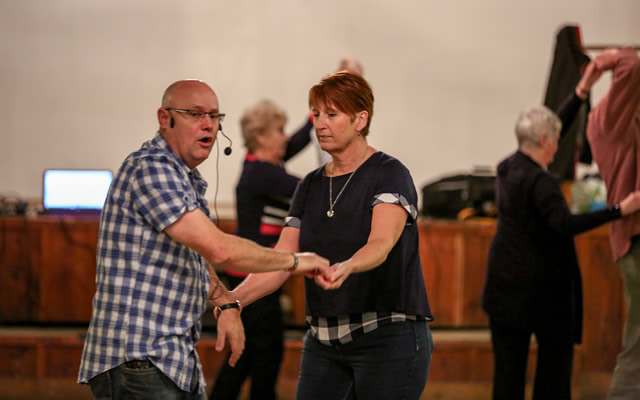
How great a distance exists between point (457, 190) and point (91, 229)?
222 cm

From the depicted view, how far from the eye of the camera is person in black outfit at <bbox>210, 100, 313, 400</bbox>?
129 inches

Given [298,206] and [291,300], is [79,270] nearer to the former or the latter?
[291,300]

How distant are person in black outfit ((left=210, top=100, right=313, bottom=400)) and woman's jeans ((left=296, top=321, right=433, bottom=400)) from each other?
1.21 meters

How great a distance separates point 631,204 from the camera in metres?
2.83

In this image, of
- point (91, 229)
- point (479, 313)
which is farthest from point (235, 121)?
point (479, 313)

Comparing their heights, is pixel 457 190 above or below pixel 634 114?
below

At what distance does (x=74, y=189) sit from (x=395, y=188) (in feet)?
10.7

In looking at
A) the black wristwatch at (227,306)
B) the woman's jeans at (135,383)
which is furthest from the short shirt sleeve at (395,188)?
the woman's jeans at (135,383)

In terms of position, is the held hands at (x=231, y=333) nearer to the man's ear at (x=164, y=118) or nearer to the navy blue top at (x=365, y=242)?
the navy blue top at (x=365, y=242)

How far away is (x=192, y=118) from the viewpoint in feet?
6.01

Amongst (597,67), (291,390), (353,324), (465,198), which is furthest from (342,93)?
(465,198)

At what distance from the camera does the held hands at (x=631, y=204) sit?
283 centimetres

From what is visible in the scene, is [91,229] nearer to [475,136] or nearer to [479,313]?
[479,313]

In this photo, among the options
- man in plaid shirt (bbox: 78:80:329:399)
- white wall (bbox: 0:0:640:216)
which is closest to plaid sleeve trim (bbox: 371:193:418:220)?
man in plaid shirt (bbox: 78:80:329:399)
